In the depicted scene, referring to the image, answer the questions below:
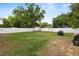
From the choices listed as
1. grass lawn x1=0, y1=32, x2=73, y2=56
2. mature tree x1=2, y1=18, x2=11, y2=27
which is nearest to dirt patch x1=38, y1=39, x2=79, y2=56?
grass lawn x1=0, y1=32, x2=73, y2=56

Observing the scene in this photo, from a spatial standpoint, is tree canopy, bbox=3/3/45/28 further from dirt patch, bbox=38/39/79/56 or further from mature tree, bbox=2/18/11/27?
dirt patch, bbox=38/39/79/56

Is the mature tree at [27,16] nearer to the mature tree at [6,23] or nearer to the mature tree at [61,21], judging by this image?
the mature tree at [6,23]

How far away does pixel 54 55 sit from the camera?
3.96 meters

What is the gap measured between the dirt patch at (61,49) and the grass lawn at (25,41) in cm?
5

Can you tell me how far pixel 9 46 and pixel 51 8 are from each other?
0.59 meters

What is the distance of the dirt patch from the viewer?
3.96 m

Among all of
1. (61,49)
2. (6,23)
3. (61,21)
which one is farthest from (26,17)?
(61,49)

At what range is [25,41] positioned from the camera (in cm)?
400

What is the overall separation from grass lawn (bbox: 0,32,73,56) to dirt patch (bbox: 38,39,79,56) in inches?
1.8

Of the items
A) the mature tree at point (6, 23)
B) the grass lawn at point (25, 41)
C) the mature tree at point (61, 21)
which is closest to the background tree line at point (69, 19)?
the mature tree at point (61, 21)

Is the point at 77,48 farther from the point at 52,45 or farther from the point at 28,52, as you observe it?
the point at 28,52

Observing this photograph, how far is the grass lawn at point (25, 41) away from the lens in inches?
156

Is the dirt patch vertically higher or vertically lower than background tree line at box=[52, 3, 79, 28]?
lower

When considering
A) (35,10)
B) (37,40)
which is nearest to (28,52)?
(37,40)
